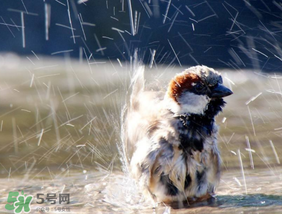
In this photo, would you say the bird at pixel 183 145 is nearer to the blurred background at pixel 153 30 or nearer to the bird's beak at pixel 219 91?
the bird's beak at pixel 219 91

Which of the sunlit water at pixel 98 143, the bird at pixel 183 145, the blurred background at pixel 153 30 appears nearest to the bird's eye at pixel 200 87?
the bird at pixel 183 145

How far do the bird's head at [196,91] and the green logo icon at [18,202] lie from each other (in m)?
0.91

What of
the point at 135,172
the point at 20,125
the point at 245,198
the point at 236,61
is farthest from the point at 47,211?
the point at 236,61

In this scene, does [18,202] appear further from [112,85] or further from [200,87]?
[112,85]

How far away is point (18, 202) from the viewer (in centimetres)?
291

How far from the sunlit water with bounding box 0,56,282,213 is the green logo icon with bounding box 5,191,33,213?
0.13 feet

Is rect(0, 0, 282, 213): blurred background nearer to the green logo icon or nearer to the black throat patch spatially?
the green logo icon

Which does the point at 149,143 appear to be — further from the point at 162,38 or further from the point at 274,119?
the point at 162,38

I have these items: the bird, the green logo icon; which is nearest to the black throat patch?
the bird

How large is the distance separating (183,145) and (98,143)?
151 cm

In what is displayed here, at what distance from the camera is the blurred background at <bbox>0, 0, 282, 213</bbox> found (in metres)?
3.32

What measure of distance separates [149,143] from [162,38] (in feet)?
15.8

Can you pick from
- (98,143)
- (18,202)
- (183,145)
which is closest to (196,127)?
(183,145)

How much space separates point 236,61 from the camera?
7.22 metres
